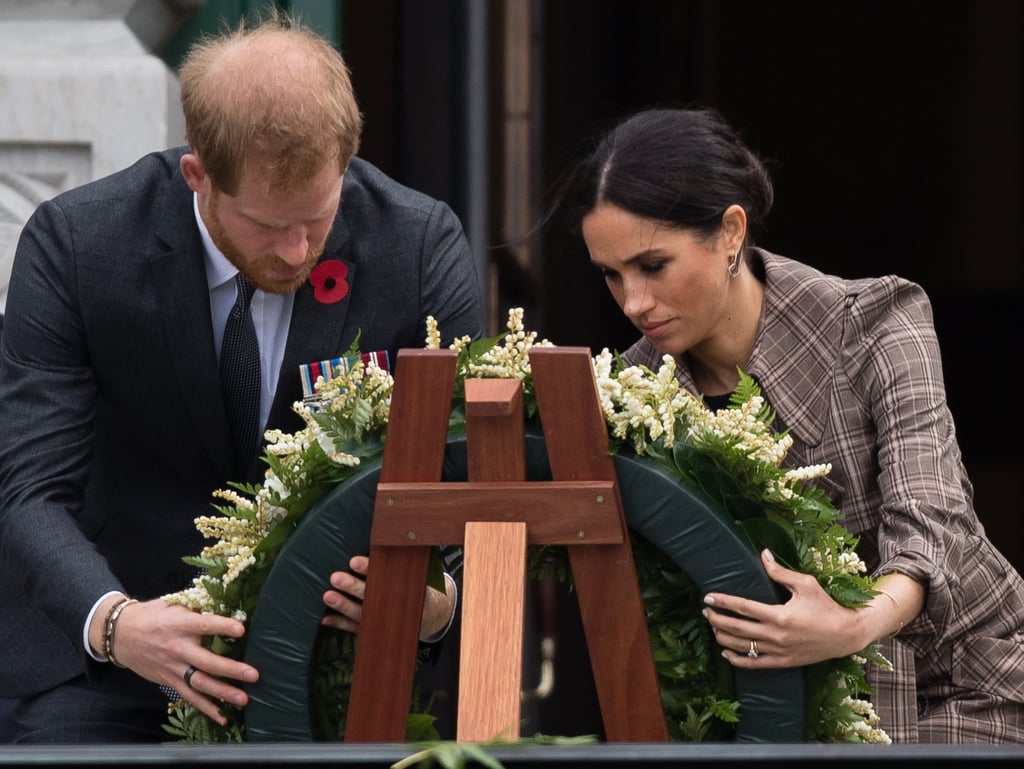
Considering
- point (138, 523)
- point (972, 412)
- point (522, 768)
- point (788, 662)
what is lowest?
point (972, 412)

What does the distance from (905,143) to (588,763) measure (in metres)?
6.48

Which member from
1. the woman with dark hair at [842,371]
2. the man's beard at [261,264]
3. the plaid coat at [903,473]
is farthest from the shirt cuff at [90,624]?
the plaid coat at [903,473]

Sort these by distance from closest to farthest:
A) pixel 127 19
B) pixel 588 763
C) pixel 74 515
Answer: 1. pixel 588 763
2. pixel 74 515
3. pixel 127 19

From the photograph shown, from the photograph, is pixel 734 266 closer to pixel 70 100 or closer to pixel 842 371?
pixel 842 371

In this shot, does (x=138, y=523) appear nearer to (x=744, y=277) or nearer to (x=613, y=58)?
(x=744, y=277)

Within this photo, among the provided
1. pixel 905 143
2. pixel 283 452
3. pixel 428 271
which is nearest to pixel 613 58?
pixel 905 143

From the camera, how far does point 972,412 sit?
7430 millimetres

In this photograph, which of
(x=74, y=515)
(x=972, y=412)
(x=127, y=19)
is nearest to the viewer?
(x=74, y=515)

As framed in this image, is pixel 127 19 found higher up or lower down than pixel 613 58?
higher up

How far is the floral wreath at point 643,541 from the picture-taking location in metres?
1.94

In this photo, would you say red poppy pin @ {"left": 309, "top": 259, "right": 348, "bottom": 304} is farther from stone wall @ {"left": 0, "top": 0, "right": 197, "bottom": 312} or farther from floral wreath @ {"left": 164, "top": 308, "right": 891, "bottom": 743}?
stone wall @ {"left": 0, "top": 0, "right": 197, "bottom": 312}

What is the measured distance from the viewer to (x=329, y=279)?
2.59 meters

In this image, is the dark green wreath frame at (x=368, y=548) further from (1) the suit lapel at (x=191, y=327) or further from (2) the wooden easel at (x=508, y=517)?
(1) the suit lapel at (x=191, y=327)

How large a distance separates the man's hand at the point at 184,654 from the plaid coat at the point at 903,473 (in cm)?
88
